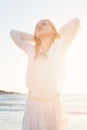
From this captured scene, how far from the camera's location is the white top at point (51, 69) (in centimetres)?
357

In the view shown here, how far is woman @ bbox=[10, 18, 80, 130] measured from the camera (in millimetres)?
3578

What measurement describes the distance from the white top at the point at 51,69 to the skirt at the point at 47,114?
0.06 meters

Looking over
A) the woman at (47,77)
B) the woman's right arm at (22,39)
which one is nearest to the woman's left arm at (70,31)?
the woman at (47,77)

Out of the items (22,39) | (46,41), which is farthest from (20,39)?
(46,41)

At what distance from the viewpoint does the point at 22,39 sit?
12.8ft

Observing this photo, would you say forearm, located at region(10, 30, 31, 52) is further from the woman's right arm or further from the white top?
the white top

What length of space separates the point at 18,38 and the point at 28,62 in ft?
1.05

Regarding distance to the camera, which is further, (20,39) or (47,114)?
(20,39)

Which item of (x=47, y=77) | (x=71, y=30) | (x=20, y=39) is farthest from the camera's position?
(x=20, y=39)

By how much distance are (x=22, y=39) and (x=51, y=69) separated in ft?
1.66

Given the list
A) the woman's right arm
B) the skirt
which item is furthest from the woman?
the woman's right arm

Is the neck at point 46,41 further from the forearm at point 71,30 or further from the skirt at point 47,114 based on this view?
the skirt at point 47,114

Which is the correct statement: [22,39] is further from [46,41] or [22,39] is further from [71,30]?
[71,30]

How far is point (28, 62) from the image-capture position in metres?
3.70
